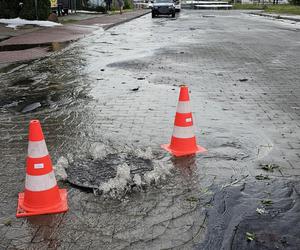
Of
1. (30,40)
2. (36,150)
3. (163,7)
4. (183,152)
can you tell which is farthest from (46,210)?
(163,7)

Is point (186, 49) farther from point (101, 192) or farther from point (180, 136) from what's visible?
point (101, 192)

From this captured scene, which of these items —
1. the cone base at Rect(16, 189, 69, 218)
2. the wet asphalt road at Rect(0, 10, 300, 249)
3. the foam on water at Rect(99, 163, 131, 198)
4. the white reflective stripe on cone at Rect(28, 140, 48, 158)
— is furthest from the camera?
the foam on water at Rect(99, 163, 131, 198)

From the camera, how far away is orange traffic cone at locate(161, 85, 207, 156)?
5184 millimetres

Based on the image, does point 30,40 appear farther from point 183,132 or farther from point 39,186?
Answer: point 39,186

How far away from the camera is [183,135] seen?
522 cm

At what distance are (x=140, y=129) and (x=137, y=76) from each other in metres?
4.23

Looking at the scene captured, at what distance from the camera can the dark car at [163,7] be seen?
40.2m

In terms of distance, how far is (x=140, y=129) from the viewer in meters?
6.06

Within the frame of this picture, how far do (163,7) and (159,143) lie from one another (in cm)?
3673

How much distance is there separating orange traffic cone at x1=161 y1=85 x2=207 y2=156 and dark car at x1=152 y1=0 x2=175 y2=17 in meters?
36.3

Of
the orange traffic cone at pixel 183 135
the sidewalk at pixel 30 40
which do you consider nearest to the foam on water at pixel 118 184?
the orange traffic cone at pixel 183 135

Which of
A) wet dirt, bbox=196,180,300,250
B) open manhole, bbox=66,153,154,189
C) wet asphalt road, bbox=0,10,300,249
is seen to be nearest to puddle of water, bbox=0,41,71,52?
wet asphalt road, bbox=0,10,300,249

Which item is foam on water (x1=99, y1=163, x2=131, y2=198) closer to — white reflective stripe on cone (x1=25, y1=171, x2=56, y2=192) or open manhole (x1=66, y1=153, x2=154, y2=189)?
open manhole (x1=66, y1=153, x2=154, y2=189)

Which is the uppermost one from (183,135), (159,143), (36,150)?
(36,150)
